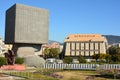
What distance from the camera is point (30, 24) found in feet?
267

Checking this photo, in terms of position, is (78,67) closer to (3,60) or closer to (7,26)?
(3,60)

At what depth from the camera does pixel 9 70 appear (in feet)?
A: 119

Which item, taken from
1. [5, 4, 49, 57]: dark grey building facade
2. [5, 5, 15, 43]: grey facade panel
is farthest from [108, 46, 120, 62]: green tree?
[5, 5, 15, 43]: grey facade panel

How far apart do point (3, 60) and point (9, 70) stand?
57.0 feet

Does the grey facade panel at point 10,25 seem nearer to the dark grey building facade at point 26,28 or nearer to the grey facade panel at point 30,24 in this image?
the dark grey building facade at point 26,28

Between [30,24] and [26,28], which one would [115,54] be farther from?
[26,28]

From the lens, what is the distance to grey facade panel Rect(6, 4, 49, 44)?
7994 cm

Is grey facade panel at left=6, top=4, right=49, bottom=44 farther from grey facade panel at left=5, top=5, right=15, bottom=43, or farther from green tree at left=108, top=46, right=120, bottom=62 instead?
green tree at left=108, top=46, right=120, bottom=62

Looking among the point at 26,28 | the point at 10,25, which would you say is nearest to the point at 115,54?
the point at 26,28

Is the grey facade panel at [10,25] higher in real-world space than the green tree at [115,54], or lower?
higher

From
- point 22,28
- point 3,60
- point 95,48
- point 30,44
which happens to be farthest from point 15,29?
point 95,48

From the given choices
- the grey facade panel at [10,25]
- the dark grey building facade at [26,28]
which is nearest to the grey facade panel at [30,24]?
the dark grey building facade at [26,28]

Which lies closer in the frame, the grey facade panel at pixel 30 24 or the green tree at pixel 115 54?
the grey facade panel at pixel 30 24

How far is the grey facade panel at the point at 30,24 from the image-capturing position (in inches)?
3147
